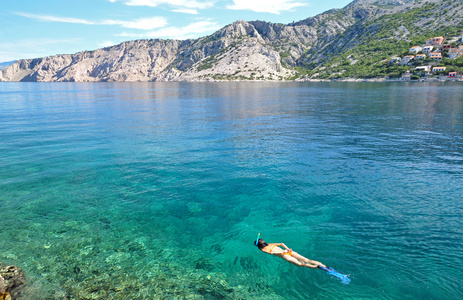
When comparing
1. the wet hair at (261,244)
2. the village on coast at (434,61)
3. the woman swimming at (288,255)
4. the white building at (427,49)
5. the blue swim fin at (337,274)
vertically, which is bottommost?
the blue swim fin at (337,274)

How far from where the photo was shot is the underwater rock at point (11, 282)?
9844 millimetres

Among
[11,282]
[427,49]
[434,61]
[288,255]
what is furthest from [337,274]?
[427,49]

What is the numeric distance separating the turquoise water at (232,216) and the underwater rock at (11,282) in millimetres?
468

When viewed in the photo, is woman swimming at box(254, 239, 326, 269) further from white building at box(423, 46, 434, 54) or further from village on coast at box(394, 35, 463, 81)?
white building at box(423, 46, 434, 54)

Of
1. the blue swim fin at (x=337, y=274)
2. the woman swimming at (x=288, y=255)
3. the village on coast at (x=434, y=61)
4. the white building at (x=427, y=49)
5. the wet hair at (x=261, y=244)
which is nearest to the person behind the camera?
the blue swim fin at (x=337, y=274)

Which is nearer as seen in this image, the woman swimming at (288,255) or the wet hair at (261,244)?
the woman swimming at (288,255)

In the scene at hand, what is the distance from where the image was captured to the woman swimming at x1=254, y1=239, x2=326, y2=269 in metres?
11.5

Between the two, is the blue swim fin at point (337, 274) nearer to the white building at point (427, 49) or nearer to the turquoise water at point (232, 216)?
the turquoise water at point (232, 216)

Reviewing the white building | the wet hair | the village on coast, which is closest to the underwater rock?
the wet hair

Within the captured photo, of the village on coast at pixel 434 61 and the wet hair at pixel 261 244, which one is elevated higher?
the village on coast at pixel 434 61

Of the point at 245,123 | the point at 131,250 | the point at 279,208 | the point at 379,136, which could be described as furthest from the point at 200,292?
the point at 245,123

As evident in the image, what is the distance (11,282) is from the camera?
35.4 ft

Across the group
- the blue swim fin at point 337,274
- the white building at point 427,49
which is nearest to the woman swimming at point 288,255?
the blue swim fin at point 337,274

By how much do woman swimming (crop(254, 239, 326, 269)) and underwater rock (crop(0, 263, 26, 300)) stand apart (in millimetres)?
10336
